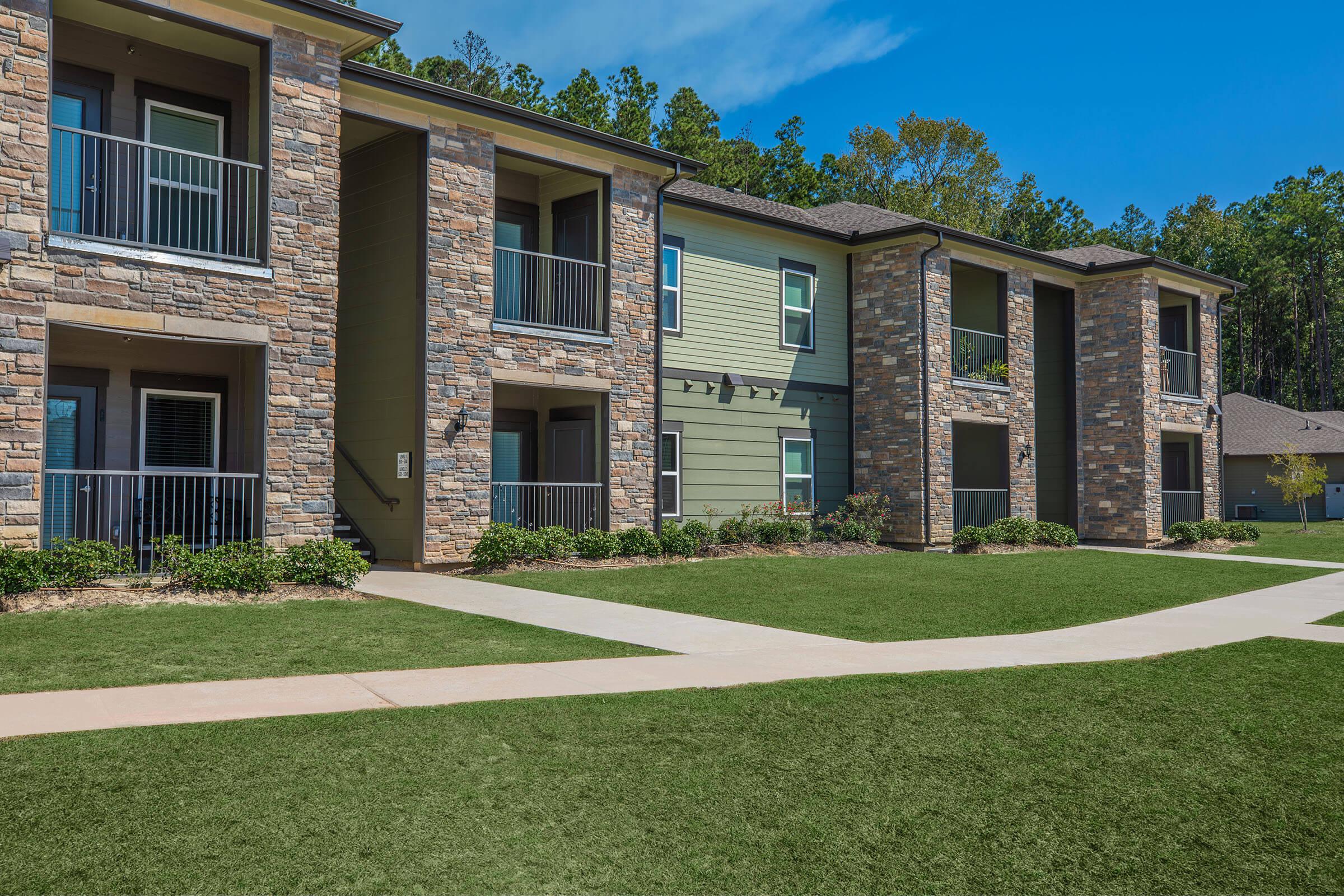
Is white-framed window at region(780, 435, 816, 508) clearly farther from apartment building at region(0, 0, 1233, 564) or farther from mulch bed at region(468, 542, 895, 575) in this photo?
mulch bed at region(468, 542, 895, 575)

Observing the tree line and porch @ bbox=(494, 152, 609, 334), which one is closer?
porch @ bbox=(494, 152, 609, 334)

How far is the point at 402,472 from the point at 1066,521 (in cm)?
1708

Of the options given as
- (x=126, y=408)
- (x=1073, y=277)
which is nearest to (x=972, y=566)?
(x=1073, y=277)

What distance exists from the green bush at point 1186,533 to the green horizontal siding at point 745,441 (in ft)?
25.8

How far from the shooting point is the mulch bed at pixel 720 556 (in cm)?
1449

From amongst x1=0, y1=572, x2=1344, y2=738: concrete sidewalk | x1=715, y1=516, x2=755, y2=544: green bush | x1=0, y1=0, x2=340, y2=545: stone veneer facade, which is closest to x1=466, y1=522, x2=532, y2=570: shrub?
x1=0, y1=0, x2=340, y2=545: stone veneer facade

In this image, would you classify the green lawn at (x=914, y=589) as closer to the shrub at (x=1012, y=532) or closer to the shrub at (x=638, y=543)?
the shrub at (x=638, y=543)

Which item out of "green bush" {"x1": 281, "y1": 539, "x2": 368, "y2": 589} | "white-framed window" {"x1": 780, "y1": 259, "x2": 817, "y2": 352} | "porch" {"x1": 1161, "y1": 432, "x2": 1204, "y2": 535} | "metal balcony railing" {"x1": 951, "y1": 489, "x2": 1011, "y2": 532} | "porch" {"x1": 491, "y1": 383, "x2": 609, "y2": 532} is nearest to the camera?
"green bush" {"x1": 281, "y1": 539, "x2": 368, "y2": 589}

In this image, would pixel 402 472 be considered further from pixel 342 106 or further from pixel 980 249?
pixel 980 249

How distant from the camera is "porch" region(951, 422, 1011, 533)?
2236 centimetres

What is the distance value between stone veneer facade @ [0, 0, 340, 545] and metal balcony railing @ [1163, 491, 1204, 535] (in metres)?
21.6

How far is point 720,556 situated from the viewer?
56.6ft

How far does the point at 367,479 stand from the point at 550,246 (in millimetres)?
5391

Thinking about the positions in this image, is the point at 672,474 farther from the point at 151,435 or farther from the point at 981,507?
the point at 151,435
